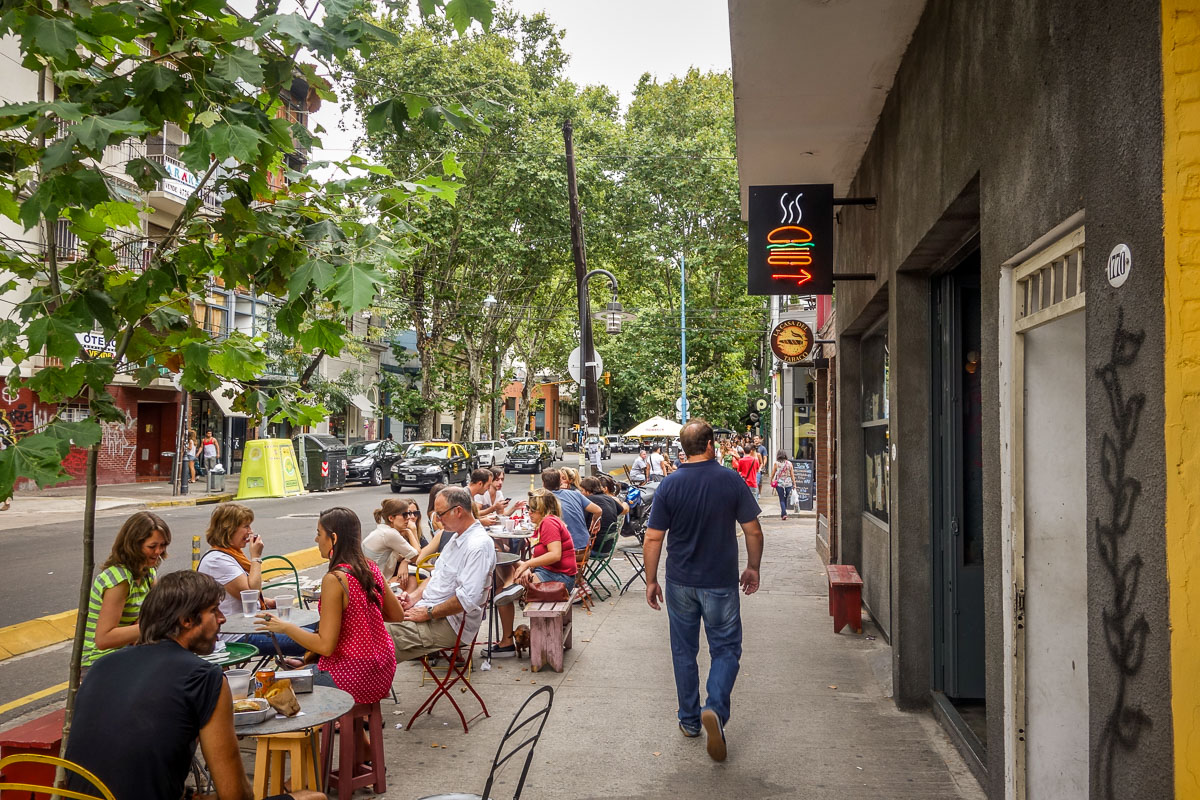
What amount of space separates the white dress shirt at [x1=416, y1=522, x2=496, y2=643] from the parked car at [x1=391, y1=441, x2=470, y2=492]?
71.3 ft

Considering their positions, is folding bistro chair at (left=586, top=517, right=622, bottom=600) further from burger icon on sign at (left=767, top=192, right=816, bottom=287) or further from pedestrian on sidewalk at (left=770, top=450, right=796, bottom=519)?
pedestrian on sidewalk at (left=770, top=450, right=796, bottom=519)

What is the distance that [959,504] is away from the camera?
617 cm

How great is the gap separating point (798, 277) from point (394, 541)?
4231mm

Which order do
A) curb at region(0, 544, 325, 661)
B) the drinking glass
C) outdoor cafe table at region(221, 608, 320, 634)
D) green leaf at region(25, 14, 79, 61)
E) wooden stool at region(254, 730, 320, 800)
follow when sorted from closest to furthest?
green leaf at region(25, 14, 79, 61) < wooden stool at region(254, 730, 320, 800) < outdoor cafe table at region(221, 608, 320, 634) < the drinking glass < curb at region(0, 544, 325, 661)

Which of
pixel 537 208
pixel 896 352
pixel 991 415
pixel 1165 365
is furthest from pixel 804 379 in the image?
pixel 1165 365

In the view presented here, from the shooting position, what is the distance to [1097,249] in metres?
2.69

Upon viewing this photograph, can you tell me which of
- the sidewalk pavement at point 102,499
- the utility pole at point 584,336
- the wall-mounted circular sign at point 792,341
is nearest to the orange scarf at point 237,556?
the wall-mounted circular sign at point 792,341

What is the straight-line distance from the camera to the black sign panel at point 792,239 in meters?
8.01

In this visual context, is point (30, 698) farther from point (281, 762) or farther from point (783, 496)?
point (783, 496)

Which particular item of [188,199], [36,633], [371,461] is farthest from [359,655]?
[371,461]

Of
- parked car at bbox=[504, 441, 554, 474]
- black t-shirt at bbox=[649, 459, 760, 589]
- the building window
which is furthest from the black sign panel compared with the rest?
parked car at bbox=[504, 441, 554, 474]

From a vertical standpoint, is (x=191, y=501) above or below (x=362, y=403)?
below

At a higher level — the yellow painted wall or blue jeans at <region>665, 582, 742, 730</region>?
the yellow painted wall

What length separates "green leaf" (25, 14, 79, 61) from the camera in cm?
279
